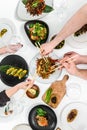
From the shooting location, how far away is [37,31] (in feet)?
6.83

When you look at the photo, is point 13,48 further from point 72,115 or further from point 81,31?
point 72,115

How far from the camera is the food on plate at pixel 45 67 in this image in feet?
6.55

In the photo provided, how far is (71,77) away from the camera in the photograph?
2.03 m

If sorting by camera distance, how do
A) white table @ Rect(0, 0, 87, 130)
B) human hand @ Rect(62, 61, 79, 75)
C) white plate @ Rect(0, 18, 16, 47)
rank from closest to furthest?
human hand @ Rect(62, 61, 79, 75), white table @ Rect(0, 0, 87, 130), white plate @ Rect(0, 18, 16, 47)

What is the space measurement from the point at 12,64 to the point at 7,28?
0.21m

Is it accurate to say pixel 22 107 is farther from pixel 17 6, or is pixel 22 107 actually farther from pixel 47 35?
pixel 17 6

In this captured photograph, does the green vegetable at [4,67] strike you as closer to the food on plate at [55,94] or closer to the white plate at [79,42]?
the food on plate at [55,94]

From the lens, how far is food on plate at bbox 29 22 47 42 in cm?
207

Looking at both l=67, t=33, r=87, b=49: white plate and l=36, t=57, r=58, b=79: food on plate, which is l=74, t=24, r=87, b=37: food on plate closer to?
l=67, t=33, r=87, b=49: white plate

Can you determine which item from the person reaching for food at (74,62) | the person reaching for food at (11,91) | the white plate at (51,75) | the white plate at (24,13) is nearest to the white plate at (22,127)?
the person reaching for food at (11,91)

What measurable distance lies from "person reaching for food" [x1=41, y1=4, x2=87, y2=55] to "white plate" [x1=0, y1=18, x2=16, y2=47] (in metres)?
0.23

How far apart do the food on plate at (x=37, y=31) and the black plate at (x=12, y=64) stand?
135 millimetres

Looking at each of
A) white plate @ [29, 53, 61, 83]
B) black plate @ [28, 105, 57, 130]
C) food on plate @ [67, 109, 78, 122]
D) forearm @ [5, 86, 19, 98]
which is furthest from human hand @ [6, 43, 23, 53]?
food on plate @ [67, 109, 78, 122]

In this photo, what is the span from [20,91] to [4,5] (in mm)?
517
